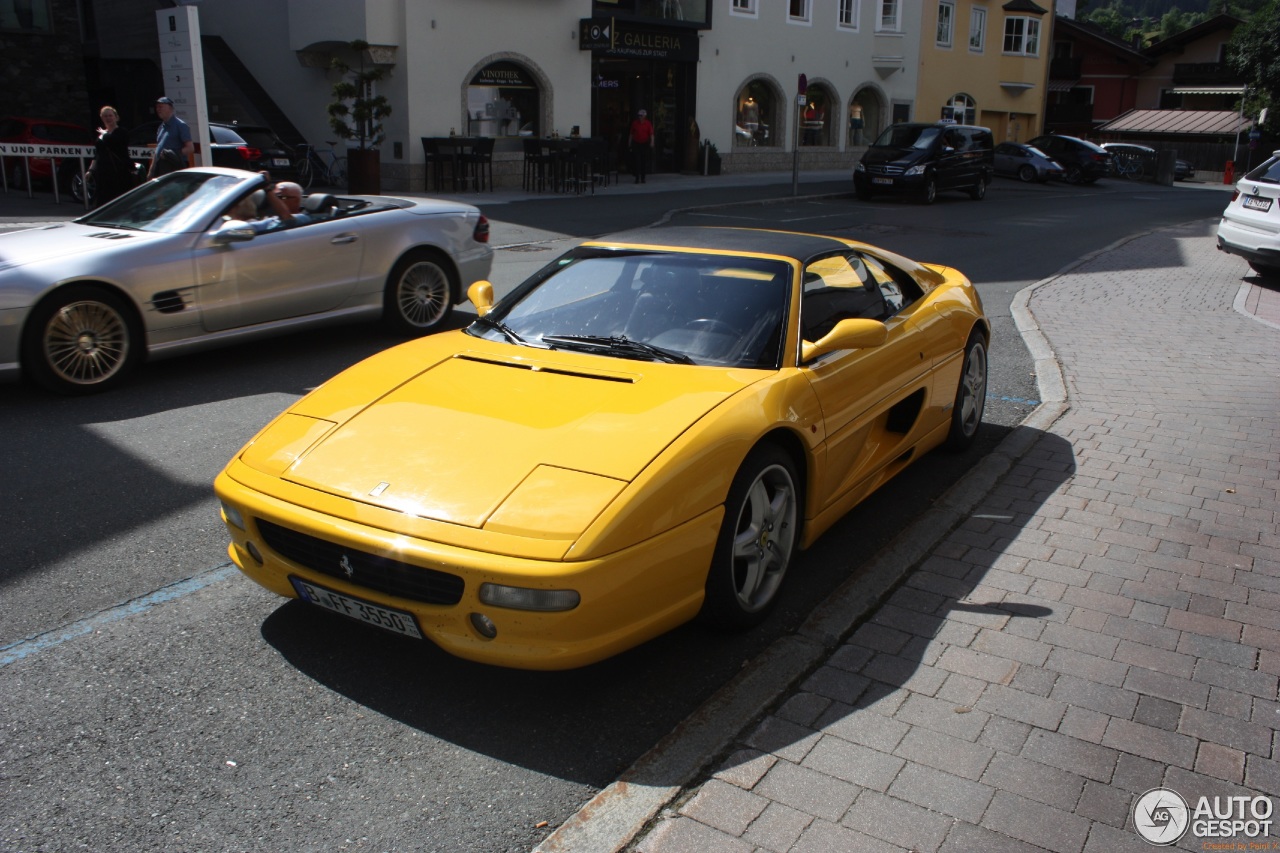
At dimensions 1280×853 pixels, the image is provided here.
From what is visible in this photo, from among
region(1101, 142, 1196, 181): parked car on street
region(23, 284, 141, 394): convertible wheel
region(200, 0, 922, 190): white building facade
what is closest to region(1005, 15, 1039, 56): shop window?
region(1101, 142, 1196, 181): parked car on street

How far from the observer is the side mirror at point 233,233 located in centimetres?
741

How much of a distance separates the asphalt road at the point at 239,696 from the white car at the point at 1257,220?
364 inches

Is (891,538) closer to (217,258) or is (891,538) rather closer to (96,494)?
(96,494)

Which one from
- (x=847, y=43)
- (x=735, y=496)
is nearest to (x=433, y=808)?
(x=735, y=496)

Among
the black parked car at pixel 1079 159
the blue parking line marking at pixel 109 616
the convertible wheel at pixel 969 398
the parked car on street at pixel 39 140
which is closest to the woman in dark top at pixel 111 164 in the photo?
the parked car on street at pixel 39 140

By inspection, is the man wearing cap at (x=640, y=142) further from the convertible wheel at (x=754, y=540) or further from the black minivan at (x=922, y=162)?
the convertible wheel at (x=754, y=540)

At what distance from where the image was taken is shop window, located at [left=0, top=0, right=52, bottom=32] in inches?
963

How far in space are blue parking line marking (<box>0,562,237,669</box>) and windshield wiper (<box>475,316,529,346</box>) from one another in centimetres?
146

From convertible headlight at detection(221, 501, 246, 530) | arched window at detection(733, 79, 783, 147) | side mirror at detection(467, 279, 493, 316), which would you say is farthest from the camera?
arched window at detection(733, 79, 783, 147)

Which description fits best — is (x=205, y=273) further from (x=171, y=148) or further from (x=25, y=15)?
(x=25, y=15)

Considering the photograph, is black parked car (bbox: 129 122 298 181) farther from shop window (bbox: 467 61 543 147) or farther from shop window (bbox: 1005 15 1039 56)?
shop window (bbox: 1005 15 1039 56)

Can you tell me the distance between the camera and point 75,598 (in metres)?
4.09

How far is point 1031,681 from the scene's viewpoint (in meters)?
3.59

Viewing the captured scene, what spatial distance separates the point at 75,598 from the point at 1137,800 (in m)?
3.70
